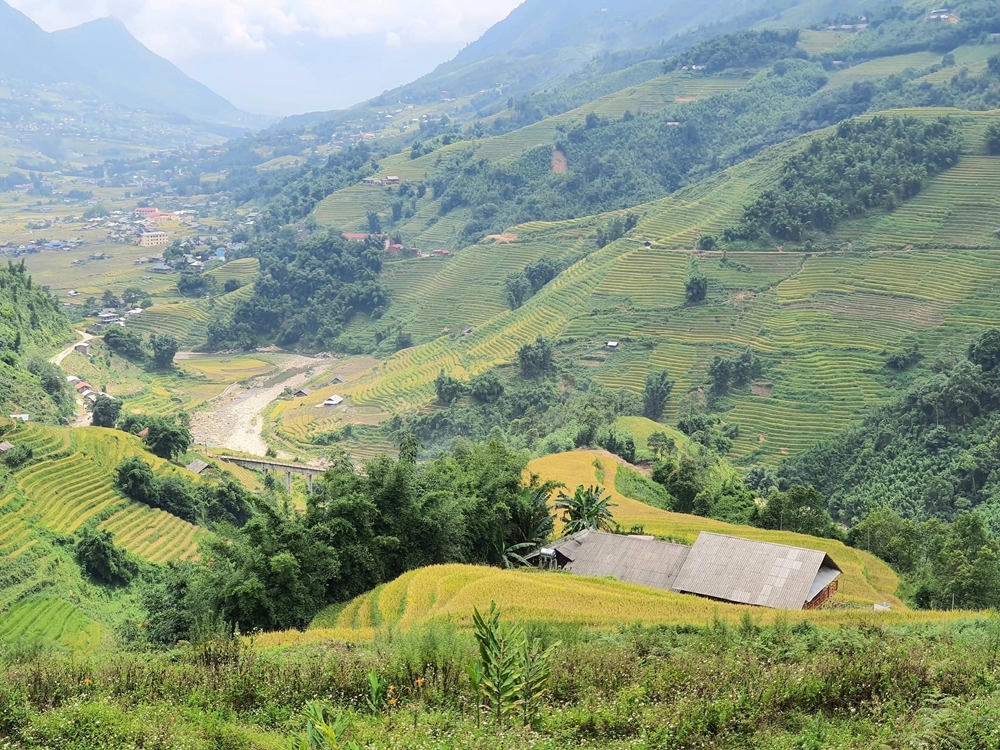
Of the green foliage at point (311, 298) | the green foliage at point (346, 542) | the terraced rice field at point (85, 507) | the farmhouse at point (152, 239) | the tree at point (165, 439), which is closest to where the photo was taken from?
the green foliage at point (346, 542)

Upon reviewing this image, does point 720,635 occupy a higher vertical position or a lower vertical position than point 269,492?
higher

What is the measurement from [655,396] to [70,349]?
125 ft

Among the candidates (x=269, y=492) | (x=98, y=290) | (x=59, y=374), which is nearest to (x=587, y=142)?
(x=98, y=290)

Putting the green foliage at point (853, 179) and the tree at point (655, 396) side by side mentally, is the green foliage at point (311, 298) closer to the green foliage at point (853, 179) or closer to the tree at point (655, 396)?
the green foliage at point (853, 179)

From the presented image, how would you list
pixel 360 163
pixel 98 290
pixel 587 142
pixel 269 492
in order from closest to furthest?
pixel 269 492 → pixel 98 290 → pixel 587 142 → pixel 360 163

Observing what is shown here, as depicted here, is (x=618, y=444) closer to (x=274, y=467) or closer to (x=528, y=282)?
(x=274, y=467)

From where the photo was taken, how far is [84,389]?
55469mm

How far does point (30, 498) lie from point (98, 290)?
59.7 meters

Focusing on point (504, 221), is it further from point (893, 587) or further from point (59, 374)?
point (893, 587)

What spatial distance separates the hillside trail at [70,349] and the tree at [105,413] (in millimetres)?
12728

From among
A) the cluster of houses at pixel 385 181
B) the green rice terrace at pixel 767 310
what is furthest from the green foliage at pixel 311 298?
the cluster of houses at pixel 385 181

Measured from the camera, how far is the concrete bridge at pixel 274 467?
155 feet

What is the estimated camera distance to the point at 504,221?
89.7 meters

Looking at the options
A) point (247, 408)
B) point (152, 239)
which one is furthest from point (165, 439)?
point (152, 239)
